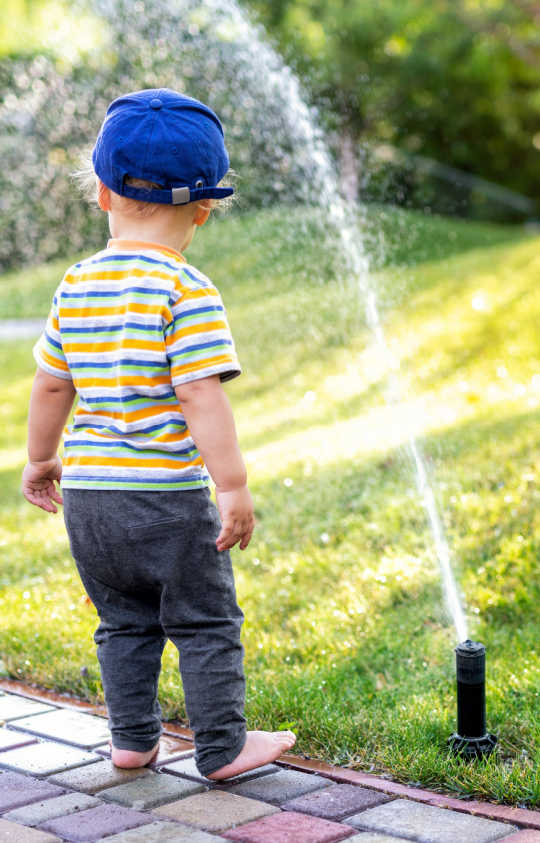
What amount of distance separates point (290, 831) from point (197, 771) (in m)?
0.42

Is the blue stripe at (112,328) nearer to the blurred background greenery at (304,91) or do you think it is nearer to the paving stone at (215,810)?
the paving stone at (215,810)

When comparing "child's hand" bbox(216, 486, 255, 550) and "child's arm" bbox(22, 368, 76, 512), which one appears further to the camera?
"child's arm" bbox(22, 368, 76, 512)

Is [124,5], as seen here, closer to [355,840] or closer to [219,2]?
Answer: [219,2]

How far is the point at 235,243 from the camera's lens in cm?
1293

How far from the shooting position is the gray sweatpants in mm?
2328

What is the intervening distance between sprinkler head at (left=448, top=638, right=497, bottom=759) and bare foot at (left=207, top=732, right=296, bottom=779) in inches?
15.6

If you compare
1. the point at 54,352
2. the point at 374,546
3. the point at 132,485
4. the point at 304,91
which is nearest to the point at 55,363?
the point at 54,352

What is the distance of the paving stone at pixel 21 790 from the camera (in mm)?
2350

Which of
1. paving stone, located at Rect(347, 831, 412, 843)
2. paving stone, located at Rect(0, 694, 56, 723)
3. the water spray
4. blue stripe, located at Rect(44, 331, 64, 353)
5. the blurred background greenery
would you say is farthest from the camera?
the blurred background greenery

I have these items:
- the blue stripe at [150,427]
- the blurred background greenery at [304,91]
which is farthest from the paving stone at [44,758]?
the blurred background greenery at [304,91]

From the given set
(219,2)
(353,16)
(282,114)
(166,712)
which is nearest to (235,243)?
(219,2)

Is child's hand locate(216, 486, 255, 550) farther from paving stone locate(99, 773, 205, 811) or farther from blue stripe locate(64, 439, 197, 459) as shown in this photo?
paving stone locate(99, 773, 205, 811)

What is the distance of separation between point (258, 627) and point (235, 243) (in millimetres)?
9851

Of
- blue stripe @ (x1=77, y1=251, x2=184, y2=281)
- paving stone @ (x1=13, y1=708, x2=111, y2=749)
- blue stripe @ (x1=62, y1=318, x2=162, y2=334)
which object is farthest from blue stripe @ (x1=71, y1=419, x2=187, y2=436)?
paving stone @ (x1=13, y1=708, x2=111, y2=749)
